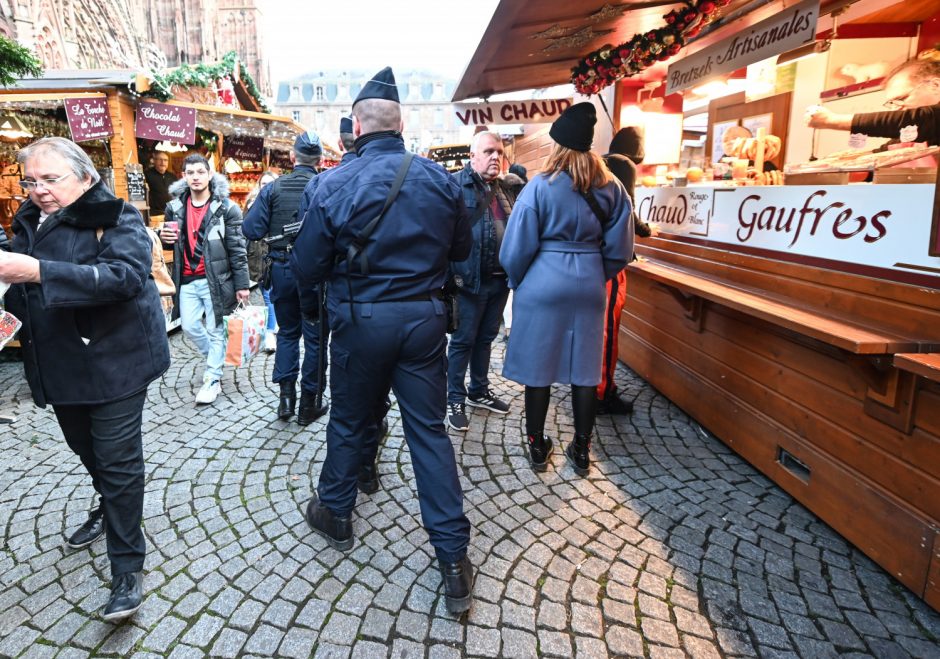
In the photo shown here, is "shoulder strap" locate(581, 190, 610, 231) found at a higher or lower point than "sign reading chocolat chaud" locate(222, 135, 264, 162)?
lower

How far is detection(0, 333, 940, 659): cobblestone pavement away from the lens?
7.27ft

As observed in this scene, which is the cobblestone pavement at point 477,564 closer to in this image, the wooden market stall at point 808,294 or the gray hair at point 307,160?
the wooden market stall at point 808,294

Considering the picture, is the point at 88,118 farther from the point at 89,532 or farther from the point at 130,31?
the point at 130,31

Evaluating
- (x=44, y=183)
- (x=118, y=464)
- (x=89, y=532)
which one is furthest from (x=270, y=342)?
(x=44, y=183)

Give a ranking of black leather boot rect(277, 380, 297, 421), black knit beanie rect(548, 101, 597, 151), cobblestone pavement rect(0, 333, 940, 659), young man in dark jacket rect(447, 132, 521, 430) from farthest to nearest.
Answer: black leather boot rect(277, 380, 297, 421) < young man in dark jacket rect(447, 132, 521, 430) < black knit beanie rect(548, 101, 597, 151) < cobblestone pavement rect(0, 333, 940, 659)

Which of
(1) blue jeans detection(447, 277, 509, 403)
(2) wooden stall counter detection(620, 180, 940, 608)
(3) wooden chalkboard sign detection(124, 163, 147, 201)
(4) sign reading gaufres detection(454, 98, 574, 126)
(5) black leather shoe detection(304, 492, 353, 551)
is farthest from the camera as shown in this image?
(3) wooden chalkboard sign detection(124, 163, 147, 201)

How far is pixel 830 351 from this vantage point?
2.96 metres

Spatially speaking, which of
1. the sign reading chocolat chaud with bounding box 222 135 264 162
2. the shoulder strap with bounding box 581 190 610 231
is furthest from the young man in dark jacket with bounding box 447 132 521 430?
the sign reading chocolat chaud with bounding box 222 135 264 162

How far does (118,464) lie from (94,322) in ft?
1.97

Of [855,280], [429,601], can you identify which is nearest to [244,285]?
[429,601]

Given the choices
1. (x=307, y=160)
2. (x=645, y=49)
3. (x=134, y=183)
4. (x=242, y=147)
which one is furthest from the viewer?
(x=242, y=147)

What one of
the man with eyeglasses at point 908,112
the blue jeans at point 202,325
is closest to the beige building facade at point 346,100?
the blue jeans at point 202,325

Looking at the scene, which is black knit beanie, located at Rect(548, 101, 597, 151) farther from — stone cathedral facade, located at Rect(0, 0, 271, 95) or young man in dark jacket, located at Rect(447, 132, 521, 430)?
stone cathedral facade, located at Rect(0, 0, 271, 95)

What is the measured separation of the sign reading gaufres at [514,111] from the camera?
6.71m
